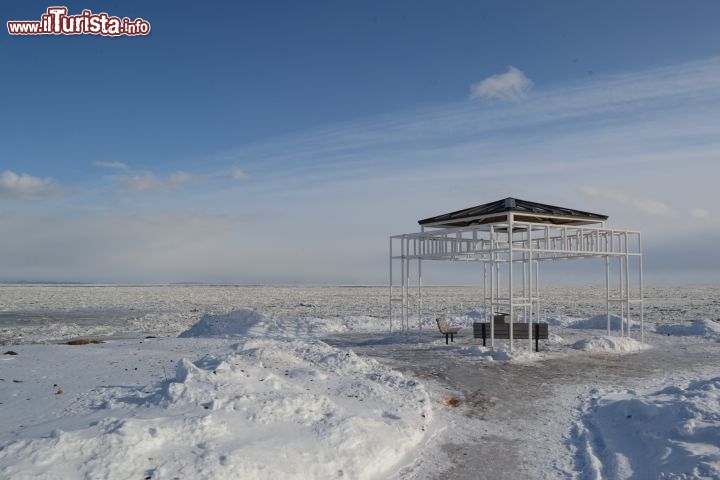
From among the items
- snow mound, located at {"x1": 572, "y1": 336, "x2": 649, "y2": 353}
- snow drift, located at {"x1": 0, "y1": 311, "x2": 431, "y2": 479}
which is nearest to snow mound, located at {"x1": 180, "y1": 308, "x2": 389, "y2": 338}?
snow mound, located at {"x1": 572, "y1": 336, "x2": 649, "y2": 353}

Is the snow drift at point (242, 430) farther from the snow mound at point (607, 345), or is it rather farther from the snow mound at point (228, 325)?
the snow mound at point (228, 325)

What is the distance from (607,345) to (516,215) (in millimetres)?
4427

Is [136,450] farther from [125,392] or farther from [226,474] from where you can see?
[125,392]

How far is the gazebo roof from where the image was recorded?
14898 millimetres

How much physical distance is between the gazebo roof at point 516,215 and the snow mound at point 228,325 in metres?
7.32

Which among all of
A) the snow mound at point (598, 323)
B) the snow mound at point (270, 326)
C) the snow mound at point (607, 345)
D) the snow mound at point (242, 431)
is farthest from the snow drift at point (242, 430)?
the snow mound at point (598, 323)

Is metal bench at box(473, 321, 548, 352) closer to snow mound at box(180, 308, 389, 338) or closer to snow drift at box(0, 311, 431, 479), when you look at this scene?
snow drift at box(0, 311, 431, 479)

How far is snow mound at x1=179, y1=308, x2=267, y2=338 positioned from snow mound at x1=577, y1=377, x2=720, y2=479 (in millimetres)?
13835

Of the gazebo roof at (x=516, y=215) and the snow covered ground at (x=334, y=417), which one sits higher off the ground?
the gazebo roof at (x=516, y=215)

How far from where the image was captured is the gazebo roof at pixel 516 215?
1490 centimetres

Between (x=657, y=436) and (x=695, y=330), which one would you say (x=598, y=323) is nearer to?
(x=695, y=330)

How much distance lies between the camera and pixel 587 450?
7012 mm

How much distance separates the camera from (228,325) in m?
21.2

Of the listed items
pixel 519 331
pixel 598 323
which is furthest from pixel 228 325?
pixel 598 323
